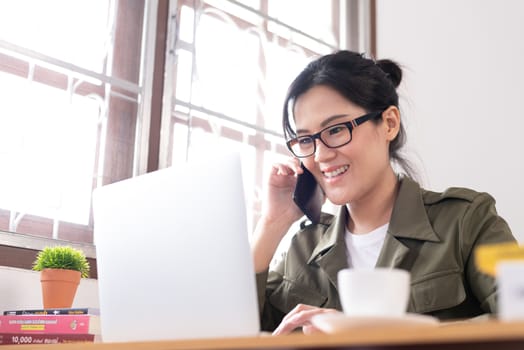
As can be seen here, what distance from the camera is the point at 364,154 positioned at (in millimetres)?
1596

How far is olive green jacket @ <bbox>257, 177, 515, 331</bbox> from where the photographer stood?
54.6 inches

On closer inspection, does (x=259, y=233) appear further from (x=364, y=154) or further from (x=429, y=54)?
(x=429, y=54)

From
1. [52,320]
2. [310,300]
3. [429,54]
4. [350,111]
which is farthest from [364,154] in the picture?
[429,54]

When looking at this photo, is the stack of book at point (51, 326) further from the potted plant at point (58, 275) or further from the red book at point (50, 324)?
the potted plant at point (58, 275)

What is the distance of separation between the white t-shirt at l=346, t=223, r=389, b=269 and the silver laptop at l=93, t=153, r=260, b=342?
31.1 inches

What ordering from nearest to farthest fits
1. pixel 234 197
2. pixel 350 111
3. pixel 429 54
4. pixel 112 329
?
pixel 234 197 → pixel 112 329 → pixel 350 111 → pixel 429 54

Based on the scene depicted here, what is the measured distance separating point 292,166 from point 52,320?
68cm

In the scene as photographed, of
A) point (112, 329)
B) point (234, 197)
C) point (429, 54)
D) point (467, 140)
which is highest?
point (429, 54)

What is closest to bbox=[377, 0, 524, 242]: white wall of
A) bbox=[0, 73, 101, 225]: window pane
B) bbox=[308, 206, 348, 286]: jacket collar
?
bbox=[308, 206, 348, 286]: jacket collar

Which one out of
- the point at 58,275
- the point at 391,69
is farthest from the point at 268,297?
the point at 391,69

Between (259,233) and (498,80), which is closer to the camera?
(259,233)

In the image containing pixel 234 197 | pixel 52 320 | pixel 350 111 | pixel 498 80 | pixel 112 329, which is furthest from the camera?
pixel 498 80

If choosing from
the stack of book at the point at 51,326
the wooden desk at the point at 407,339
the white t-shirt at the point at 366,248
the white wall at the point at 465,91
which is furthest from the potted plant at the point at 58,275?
the white wall at the point at 465,91

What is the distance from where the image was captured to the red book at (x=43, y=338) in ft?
4.13
